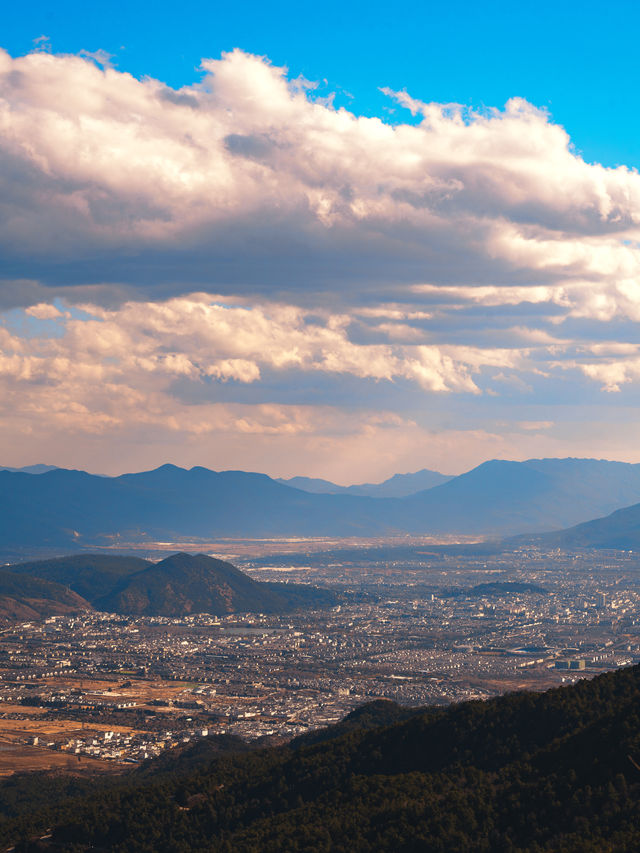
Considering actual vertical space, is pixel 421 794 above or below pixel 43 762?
above

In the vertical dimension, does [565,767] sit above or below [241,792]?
above

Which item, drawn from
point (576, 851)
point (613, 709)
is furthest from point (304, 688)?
point (576, 851)

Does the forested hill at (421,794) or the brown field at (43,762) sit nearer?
the forested hill at (421,794)

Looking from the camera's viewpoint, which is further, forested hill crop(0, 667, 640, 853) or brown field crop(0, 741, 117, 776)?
brown field crop(0, 741, 117, 776)

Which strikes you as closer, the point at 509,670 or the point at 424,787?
the point at 424,787

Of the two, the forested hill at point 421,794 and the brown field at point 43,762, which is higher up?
the forested hill at point 421,794

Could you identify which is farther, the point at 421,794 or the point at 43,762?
the point at 43,762

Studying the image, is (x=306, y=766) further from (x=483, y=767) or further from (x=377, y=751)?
(x=483, y=767)

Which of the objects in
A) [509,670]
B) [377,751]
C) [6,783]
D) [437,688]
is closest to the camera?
[377,751]
